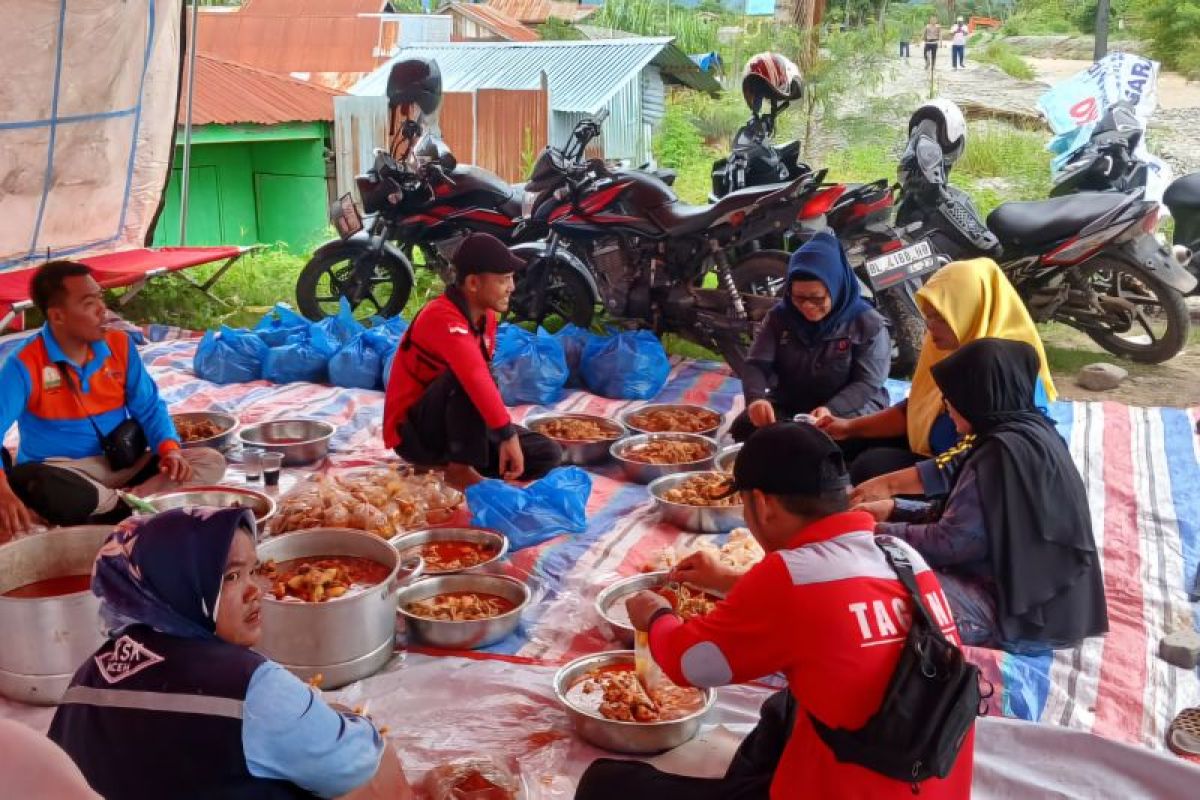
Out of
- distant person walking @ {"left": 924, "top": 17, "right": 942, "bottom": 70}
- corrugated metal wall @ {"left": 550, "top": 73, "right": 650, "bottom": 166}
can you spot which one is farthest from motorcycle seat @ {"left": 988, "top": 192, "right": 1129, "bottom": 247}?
distant person walking @ {"left": 924, "top": 17, "right": 942, "bottom": 70}

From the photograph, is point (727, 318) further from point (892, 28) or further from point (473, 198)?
point (892, 28)

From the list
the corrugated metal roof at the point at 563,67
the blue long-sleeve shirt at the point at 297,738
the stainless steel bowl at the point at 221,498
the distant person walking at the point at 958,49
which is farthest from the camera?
the distant person walking at the point at 958,49

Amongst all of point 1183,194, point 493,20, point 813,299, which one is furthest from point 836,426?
point 493,20

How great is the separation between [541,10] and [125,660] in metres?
22.5

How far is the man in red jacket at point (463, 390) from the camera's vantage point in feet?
13.7

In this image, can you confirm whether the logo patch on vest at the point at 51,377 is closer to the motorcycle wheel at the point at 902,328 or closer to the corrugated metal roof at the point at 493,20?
the motorcycle wheel at the point at 902,328

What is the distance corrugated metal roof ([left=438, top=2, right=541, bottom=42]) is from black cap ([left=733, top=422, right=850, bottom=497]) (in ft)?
57.8

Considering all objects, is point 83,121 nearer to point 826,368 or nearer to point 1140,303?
point 826,368

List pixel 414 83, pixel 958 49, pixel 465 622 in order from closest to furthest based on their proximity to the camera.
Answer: pixel 465 622 < pixel 414 83 < pixel 958 49

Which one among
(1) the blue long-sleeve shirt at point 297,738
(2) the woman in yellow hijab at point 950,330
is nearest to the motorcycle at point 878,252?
(2) the woman in yellow hijab at point 950,330

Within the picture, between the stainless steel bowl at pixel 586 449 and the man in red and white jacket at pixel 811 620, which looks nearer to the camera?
the man in red and white jacket at pixel 811 620

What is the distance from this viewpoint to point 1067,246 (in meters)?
5.98

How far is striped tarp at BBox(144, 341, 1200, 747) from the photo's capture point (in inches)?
116

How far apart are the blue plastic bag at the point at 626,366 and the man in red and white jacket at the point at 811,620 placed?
3.57 metres
